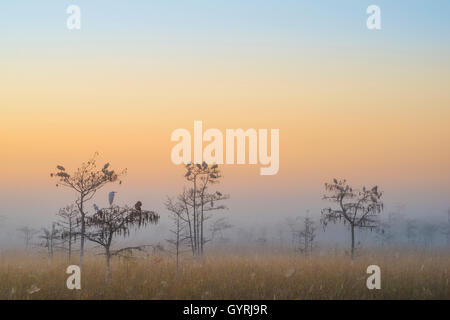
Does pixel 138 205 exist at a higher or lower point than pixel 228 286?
higher

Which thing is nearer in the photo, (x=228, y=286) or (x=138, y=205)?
(x=138, y=205)

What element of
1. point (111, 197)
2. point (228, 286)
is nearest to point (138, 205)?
point (111, 197)

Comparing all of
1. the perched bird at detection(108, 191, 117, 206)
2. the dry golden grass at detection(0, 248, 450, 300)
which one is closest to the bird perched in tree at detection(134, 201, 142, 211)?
the perched bird at detection(108, 191, 117, 206)

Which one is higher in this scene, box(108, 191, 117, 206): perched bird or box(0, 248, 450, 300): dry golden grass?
box(108, 191, 117, 206): perched bird

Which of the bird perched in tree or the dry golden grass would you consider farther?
the bird perched in tree

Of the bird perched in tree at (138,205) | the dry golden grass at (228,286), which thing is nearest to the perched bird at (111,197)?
the bird perched in tree at (138,205)

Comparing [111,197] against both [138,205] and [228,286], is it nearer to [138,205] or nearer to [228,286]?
[138,205]

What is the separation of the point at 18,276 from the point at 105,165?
27.0ft

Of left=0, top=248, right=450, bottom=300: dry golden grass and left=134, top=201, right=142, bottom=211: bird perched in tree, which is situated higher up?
left=134, top=201, right=142, bottom=211: bird perched in tree

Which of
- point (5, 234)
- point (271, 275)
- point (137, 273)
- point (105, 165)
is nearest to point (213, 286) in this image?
point (271, 275)

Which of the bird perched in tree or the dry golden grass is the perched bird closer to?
the bird perched in tree

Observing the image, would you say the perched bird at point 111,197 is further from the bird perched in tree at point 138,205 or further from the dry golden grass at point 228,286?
the dry golden grass at point 228,286
